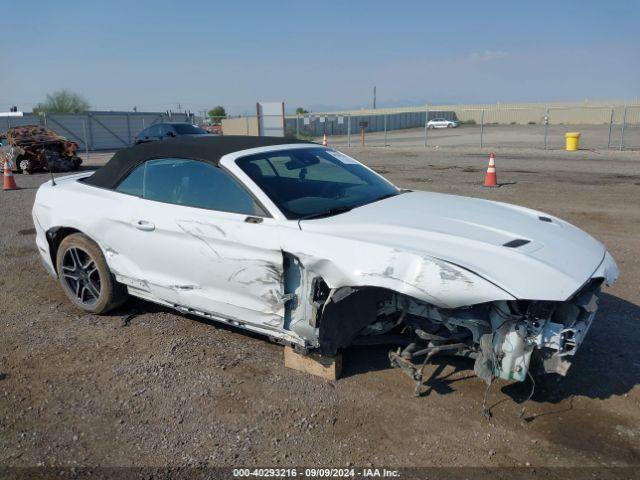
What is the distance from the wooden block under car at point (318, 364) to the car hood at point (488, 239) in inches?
36.3

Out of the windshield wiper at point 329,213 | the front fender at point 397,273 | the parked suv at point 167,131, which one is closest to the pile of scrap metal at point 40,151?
the parked suv at point 167,131

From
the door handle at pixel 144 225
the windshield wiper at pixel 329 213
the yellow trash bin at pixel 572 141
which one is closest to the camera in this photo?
the windshield wiper at pixel 329 213

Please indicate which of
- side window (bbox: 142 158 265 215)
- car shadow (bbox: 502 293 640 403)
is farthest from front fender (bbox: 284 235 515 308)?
car shadow (bbox: 502 293 640 403)

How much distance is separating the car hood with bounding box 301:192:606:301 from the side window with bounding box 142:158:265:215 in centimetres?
60

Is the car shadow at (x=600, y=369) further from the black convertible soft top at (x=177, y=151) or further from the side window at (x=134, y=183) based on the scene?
the side window at (x=134, y=183)

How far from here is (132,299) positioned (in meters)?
5.18

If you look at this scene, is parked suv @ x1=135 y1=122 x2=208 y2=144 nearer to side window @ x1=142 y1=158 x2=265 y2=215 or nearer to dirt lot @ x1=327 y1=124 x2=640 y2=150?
dirt lot @ x1=327 y1=124 x2=640 y2=150

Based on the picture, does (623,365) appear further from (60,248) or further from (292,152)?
(60,248)

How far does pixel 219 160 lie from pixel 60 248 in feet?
6.27

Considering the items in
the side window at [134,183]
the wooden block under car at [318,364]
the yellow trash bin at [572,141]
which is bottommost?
the wooden block under car at [318,364]

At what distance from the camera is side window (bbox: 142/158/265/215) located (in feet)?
13.0

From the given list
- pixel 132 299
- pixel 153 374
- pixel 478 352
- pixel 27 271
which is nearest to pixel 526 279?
pixel 478 352

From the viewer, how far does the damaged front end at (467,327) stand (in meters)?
3.09

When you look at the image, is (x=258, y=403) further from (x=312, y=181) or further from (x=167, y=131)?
(x=167, y=131)
